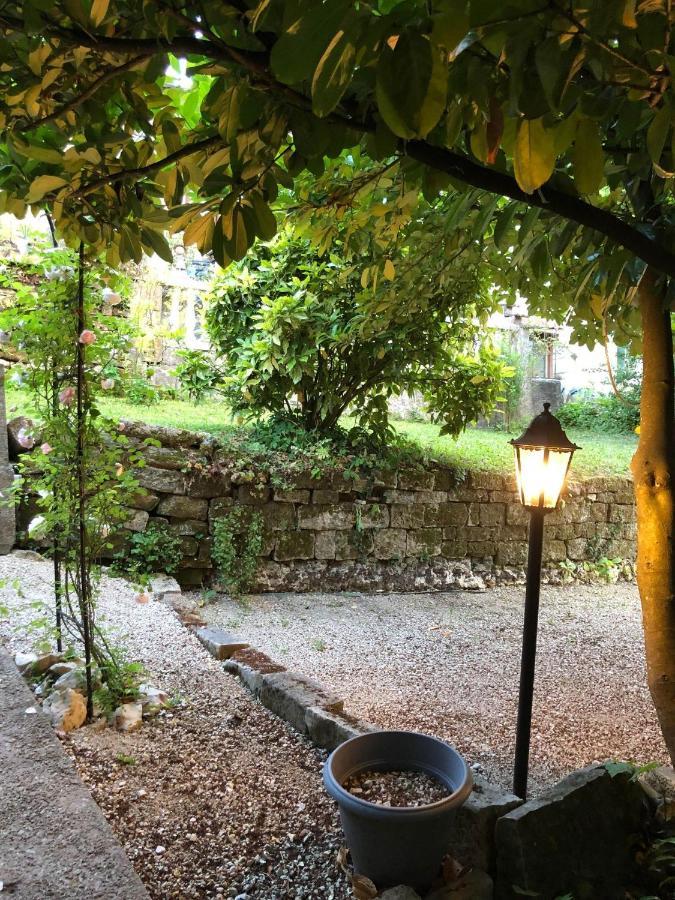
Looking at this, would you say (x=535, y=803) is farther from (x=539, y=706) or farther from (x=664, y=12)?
(x=664, y=12)

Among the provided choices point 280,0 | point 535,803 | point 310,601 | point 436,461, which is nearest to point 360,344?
point 436,461

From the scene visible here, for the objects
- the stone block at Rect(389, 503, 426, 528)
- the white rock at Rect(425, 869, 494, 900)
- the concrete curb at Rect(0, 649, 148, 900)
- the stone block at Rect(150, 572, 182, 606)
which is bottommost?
the stone block at Rect(150, 572, 182, 606)

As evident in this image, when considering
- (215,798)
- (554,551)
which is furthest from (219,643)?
(554,551)

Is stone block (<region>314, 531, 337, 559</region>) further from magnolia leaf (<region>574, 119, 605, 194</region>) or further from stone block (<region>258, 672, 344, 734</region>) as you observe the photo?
magnolia leaf (<region>574, 119, 605, 194</region>)

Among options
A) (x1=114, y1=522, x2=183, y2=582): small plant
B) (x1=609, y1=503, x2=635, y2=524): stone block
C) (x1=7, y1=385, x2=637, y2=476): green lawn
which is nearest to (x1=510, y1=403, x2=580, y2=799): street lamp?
(x1=114, y1=522, x2=183, y2=582): small plant

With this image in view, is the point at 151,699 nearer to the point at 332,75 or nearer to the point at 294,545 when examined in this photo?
the point at 332,75

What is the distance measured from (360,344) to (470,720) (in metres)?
2.89

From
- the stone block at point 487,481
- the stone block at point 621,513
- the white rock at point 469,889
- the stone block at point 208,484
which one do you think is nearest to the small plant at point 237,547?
the stone block at point 208,484

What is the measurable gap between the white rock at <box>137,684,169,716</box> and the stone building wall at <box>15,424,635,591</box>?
2.01 meters

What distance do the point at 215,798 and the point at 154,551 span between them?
268 centimetres

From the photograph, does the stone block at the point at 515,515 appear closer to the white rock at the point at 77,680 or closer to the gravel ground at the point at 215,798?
the gravel ground at the point at 215,798

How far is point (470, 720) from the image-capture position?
2844mm

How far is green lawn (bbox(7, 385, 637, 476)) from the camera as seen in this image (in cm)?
507

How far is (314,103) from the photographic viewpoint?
0.57m
